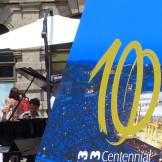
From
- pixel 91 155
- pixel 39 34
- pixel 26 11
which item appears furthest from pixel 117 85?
pixel 26 11

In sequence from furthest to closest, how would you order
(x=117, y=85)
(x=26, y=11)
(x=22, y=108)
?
(x=26, y=11) → (x=22, y=108) → (x=117, y=85)

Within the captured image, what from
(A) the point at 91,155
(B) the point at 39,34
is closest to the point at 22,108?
(B) the point at 39,34

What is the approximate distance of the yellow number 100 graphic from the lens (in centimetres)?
313

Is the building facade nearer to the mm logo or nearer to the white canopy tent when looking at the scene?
the white canopy tent

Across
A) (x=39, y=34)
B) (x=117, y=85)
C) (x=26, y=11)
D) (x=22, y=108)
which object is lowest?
(x=22, y=108)

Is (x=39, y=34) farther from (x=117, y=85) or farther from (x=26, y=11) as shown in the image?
(x=26, y=11)

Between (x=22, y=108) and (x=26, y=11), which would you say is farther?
(x=26, y=11)

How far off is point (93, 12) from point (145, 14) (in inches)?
13.1

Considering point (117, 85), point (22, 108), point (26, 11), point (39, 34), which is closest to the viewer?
point (117, 85)

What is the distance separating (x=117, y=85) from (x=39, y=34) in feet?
8.98

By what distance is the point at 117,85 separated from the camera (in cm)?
320

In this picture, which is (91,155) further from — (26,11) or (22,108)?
(26,11)

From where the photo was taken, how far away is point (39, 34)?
19.0 ft

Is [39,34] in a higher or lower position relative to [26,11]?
lower
